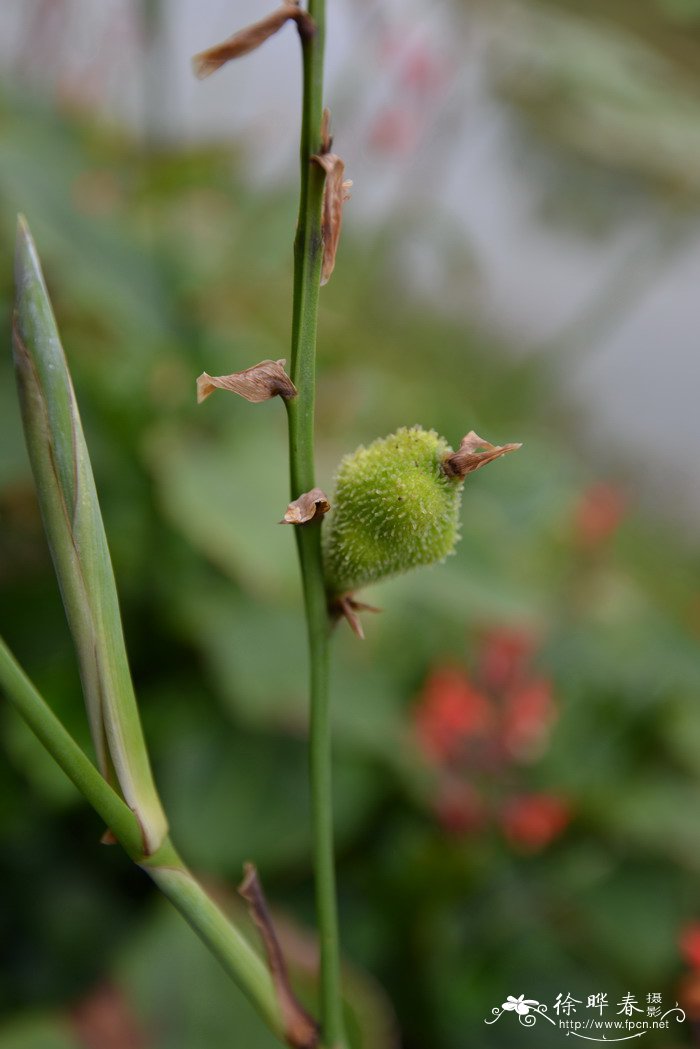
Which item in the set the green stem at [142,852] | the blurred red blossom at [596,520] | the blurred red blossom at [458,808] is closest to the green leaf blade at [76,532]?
the green stem at [142,852]

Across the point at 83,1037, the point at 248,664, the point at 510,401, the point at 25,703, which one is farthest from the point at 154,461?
the point at 510,401

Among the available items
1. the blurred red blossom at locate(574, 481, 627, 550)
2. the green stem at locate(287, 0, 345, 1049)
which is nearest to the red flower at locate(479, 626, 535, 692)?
the blurred red blossom at locate(574, 481, 627, 550)

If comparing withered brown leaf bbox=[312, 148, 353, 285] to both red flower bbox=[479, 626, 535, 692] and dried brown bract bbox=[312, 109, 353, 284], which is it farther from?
red flower bbox=[479, 626, 535, 692]

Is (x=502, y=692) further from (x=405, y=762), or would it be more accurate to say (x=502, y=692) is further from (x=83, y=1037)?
(x=83, y=1037)

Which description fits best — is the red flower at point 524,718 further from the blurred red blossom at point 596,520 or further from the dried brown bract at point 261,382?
the dried brown bract at point 261,382

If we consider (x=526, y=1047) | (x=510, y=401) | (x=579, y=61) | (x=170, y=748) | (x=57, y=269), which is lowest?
(x=526, y=1047)

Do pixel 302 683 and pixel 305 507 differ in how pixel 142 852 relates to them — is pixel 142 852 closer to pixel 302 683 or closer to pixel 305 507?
pixel 305 507

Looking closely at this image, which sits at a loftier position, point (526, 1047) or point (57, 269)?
point (57, 269)
